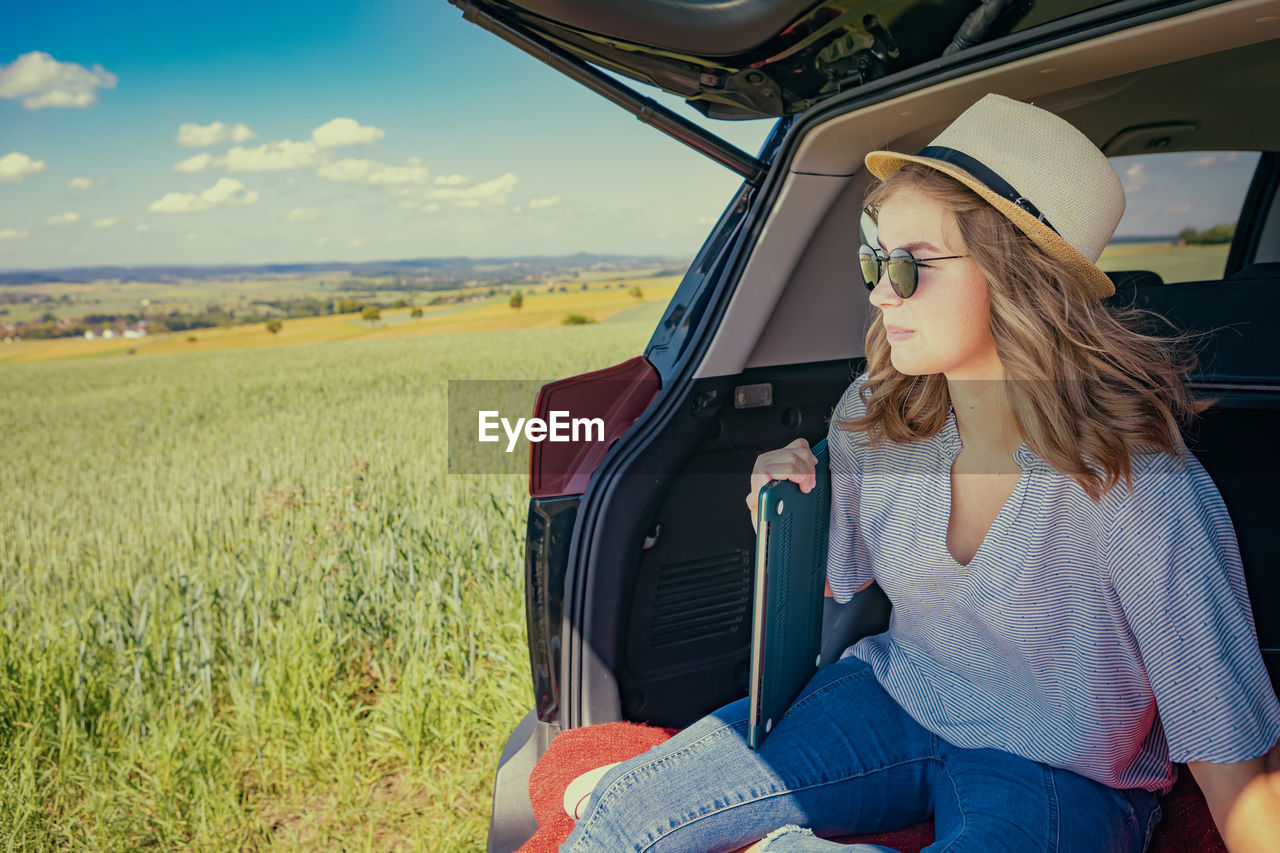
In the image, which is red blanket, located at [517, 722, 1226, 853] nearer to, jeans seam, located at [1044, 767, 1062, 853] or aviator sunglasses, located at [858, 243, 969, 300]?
jeans seam, located at [1044, 767, 1062, 853]

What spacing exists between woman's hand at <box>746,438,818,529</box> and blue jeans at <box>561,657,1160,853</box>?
40 cm

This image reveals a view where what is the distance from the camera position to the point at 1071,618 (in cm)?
127

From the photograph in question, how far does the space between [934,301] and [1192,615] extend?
0.55 m

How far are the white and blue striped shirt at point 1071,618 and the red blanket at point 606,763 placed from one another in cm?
21

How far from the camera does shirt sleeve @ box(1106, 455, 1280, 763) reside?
1079mm

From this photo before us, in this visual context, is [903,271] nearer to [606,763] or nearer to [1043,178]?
[1043,178]

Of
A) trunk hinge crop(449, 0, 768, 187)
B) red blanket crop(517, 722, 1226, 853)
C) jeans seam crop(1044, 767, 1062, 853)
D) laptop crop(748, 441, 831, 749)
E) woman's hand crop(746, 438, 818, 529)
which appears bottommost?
red blanket crop(517, 722, 1226, 853)

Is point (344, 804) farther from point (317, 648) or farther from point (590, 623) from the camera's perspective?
point (590, 623)

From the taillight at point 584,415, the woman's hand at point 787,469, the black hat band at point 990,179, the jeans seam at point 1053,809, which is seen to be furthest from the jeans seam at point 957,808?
the taillight at point 584,415

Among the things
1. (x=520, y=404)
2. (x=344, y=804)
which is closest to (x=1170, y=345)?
(x=344, y=804)

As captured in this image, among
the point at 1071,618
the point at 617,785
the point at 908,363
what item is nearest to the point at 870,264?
the point at 908,363

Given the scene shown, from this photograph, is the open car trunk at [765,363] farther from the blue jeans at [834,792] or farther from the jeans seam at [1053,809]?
the jeans seam at [1053,809]

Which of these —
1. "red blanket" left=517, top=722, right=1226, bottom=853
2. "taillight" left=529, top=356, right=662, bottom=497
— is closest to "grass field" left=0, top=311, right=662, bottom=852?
"red blanket" left=517, top=722, right=1226, bottom=853

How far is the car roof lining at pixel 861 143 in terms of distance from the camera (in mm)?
1635
